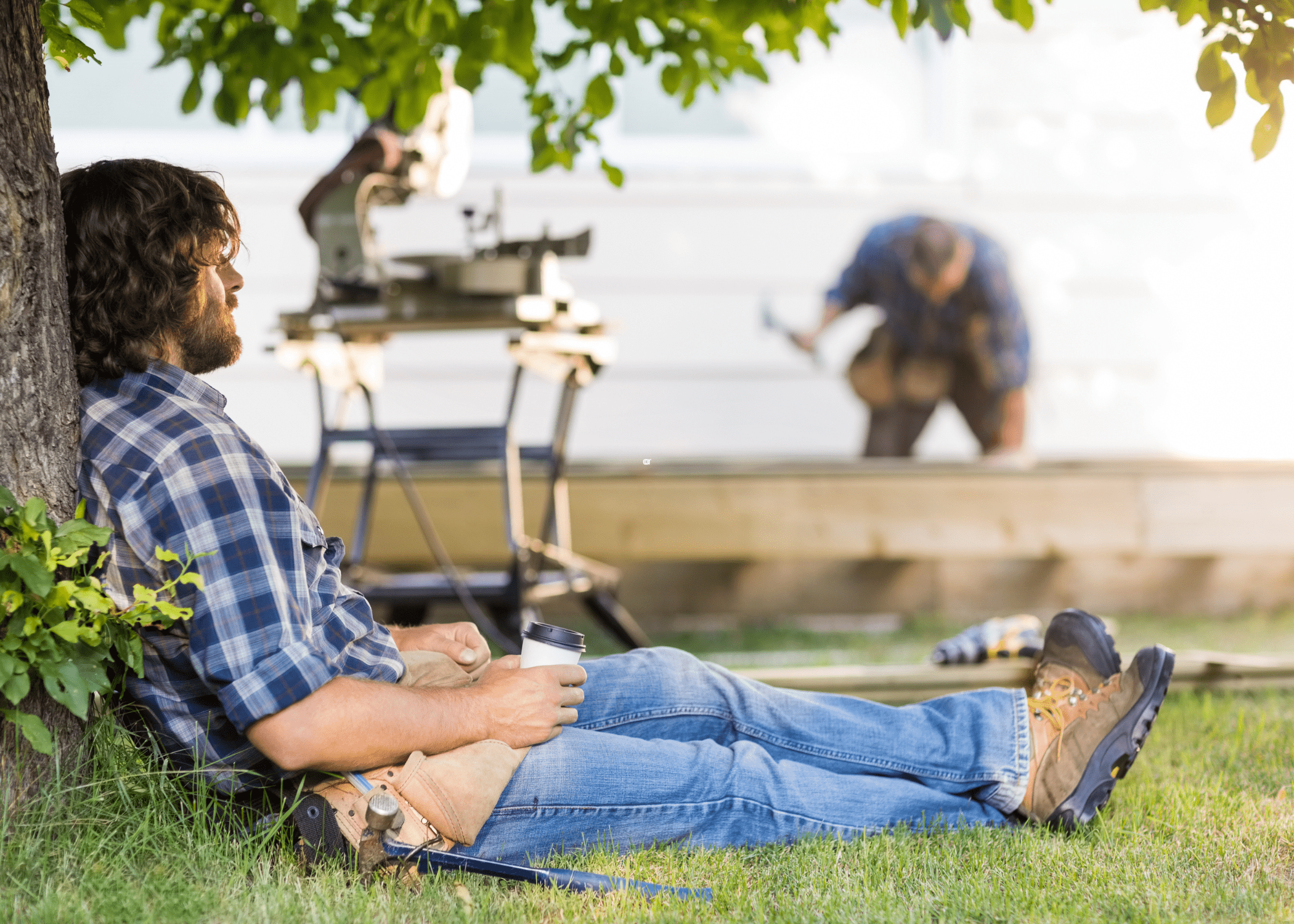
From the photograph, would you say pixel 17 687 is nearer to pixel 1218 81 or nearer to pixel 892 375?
pixel 1218 81

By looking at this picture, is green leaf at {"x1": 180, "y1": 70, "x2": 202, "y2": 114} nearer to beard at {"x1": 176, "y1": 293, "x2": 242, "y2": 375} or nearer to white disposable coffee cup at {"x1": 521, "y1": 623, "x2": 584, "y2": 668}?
beard at {"x1": 176, "y1": 293, "x2": 242, "y2": 375}

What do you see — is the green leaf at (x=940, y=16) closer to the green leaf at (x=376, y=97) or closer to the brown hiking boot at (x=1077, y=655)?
the brown hiking boot at (x=1077, y=655)

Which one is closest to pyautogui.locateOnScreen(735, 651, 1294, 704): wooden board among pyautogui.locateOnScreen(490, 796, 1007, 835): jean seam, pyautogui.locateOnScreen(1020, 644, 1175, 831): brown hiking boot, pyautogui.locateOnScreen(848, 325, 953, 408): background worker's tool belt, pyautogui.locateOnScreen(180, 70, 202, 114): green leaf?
pyautogui.locateOnScreen(1020, 644, 1175, 831): brown hiking boot

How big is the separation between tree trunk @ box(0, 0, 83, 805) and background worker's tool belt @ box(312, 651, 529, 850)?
0.36 meters

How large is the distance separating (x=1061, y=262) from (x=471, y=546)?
3.31 metres

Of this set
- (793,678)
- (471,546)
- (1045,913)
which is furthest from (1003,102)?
(1045,913)

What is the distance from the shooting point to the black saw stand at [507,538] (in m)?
3.07

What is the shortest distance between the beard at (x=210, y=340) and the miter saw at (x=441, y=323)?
1.32 metres

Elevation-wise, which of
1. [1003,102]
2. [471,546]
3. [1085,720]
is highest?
[1003,102]

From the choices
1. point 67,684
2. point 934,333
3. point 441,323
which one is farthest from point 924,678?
point 934,333

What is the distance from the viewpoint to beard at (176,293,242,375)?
1.51 m

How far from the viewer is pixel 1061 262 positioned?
543 centimetres

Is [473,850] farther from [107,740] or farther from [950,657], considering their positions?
[950,657]

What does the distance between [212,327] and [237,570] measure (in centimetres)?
39
